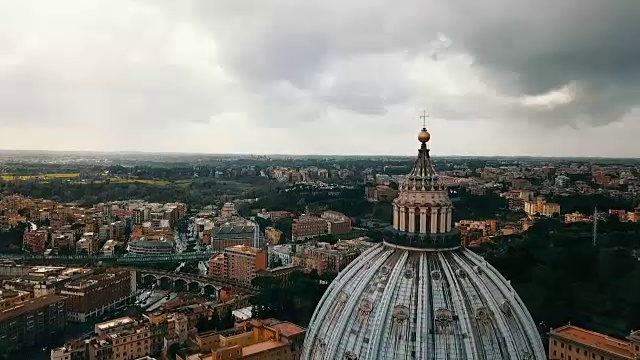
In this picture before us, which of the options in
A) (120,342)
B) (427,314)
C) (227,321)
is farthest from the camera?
(227,321)

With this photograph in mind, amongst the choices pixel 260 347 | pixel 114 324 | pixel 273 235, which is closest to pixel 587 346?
pixel 260 347

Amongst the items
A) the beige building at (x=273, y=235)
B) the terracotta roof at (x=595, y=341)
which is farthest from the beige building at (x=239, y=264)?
the terracotta roof at (x=595, y=341)

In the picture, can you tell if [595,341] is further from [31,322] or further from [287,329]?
[31,322]

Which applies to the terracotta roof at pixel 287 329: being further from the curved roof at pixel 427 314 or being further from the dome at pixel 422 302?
the curved roof at pixel 427 314

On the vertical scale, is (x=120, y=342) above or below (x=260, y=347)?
below

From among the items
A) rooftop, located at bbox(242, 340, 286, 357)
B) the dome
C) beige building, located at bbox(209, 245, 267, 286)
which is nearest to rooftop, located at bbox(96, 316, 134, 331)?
rooftop, located at bbox(242, 340, 286, 357)

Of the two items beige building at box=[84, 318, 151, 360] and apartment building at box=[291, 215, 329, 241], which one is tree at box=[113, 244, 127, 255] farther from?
beige building at box=[84, 318, 151, 360]

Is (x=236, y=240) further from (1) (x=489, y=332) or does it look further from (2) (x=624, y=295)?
(1) (x=489, y=332)

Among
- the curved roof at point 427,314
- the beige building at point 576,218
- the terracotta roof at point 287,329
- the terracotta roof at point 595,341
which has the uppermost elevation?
the curved roof at point 427,314
